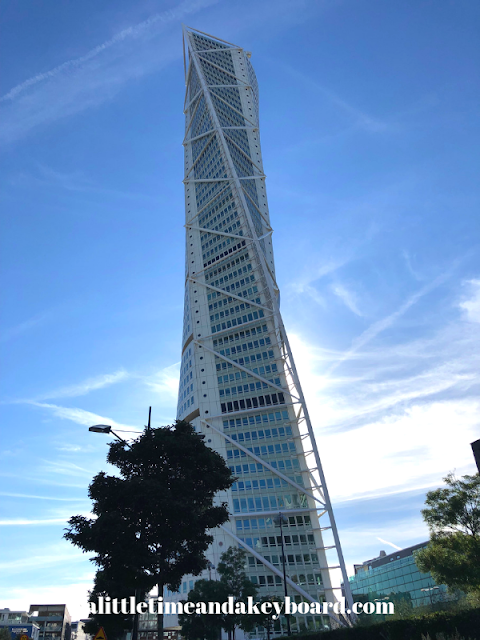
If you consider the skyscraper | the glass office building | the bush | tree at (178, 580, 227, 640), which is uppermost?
the skyscraper

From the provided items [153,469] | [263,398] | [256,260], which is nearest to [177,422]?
[153,469]

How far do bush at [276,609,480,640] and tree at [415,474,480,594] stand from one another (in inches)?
797

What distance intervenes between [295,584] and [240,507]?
46.9ft

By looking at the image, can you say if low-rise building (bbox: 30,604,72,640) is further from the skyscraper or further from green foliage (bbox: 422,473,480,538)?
green foliage (bbox: 422,473,480,538)

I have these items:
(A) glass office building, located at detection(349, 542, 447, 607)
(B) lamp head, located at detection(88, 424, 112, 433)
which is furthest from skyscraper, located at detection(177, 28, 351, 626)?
(B) lamp head, located at detection(88, 424, 112, 433)

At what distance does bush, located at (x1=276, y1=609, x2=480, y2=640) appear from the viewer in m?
18.4

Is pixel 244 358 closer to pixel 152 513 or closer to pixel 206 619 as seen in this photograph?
pixel 206 619

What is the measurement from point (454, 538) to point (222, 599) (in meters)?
21.5

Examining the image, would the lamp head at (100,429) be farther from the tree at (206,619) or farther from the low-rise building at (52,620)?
the low-rise building at (52,620)

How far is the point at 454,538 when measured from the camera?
39.6 m

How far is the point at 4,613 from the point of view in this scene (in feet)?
448

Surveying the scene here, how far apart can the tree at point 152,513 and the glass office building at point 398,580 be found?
63264 mm

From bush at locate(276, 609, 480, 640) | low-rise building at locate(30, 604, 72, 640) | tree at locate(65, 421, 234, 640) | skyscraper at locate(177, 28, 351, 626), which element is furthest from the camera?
low-rise building at locate(30, 604, 72, 640)

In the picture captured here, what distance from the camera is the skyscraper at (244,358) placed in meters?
77.1
